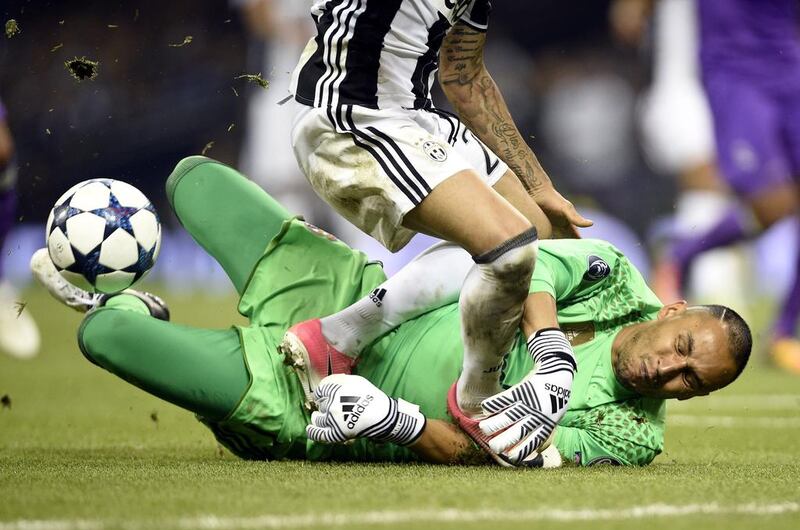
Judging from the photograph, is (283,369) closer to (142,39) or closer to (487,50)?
(142,39)

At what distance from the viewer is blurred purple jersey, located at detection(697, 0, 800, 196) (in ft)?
27.9

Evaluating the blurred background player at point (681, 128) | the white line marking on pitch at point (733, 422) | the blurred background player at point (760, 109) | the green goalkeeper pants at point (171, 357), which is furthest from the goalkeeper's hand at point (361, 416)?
the blurred background player at point (681, 128)

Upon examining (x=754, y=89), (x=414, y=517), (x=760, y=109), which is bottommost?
(x=760, y=109)

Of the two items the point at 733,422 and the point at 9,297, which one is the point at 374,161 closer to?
the point at 733,422

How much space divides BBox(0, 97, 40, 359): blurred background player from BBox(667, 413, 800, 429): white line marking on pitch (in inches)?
172

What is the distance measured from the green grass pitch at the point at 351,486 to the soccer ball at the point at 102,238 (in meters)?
0.63

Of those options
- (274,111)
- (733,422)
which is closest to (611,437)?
(733,422)

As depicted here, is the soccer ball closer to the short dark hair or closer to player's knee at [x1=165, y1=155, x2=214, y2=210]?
player's knee at [x1=165, y1=155, x2=214, y2=210]

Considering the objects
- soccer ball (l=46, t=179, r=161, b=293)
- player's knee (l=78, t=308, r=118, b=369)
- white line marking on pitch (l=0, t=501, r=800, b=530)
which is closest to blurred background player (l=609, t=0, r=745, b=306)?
soccer ball (l=46, t=179, r=161, b=293)

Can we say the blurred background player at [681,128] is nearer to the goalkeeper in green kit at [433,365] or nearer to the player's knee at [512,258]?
the goalkeeper in green kit at [433,365]

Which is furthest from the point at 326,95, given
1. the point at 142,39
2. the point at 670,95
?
the point at 670,95

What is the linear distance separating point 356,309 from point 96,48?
568 cm

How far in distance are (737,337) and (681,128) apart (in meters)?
9.41

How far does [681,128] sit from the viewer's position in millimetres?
13164
